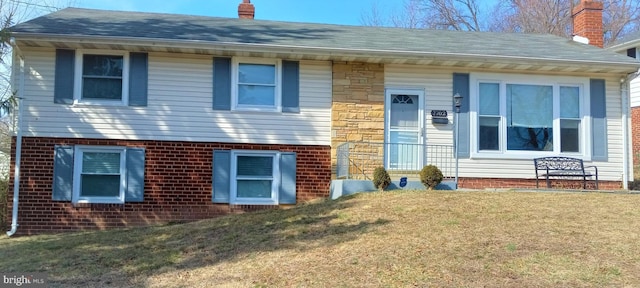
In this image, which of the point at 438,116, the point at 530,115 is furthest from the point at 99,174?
the point at 530,115

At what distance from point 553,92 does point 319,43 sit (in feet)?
17.5

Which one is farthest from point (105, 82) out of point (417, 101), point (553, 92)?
point (553, 92)

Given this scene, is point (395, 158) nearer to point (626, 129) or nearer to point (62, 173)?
point (626, 129)

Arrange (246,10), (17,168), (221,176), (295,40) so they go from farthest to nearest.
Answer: (246,10) < (295,40) < (221,176) < (17,168)

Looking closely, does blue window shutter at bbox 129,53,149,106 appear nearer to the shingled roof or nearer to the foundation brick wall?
the shingled roof

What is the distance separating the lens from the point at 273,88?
1130 cm

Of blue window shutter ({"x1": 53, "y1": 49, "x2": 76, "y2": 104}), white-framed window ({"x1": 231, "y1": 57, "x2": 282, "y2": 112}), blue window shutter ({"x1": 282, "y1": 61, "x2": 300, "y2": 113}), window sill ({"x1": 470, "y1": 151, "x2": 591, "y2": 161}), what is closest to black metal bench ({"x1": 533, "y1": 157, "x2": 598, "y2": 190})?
window sill ({"x1": 470, "y1": 151, "x2": 591, "y2": 161})

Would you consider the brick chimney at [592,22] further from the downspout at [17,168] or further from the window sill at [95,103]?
the downspout at [17,168]

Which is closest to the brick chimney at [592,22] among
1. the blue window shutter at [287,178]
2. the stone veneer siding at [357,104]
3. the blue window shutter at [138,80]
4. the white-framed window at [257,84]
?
the stone veneer siding at [357,104]

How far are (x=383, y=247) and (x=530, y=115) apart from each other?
6909 millimetres

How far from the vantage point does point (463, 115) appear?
11.6m

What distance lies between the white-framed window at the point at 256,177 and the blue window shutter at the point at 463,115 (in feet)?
13.0

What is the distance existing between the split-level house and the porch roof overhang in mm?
37

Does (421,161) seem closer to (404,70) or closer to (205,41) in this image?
(404,70)
